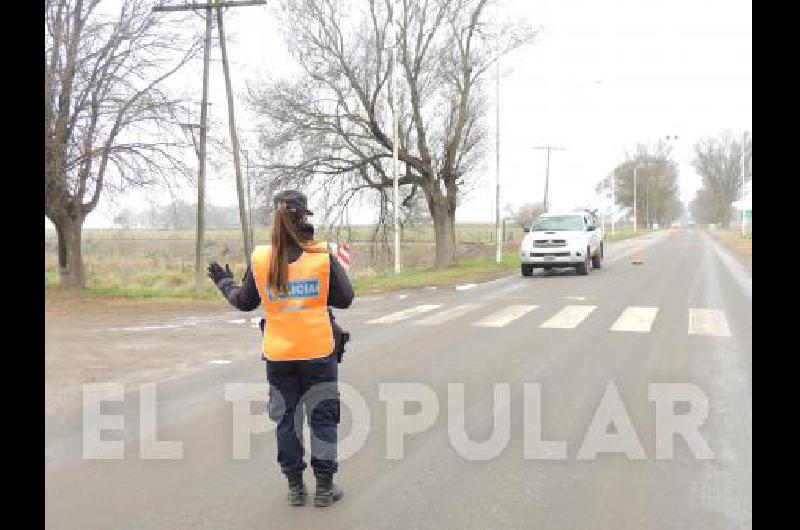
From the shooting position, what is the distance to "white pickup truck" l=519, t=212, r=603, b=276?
23.8 metres

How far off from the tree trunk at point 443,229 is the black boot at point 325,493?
27.4 metres

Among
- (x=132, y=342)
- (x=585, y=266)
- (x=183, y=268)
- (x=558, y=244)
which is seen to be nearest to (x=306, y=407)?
(x=132, y=342)

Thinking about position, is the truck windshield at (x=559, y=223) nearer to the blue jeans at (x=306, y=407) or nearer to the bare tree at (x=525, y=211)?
the blue jeans at (x=306, y=407)

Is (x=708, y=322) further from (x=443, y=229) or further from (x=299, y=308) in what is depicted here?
(x=443, y=229)

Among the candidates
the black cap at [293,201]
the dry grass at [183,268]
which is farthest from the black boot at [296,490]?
the dry grass at [183,268]

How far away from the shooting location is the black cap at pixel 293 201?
4570 mm

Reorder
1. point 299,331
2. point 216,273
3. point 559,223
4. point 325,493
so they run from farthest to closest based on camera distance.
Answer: point 559,223 → point 216,273 → point 325,493 → point 299,331

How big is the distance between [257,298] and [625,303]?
12292 millimetres

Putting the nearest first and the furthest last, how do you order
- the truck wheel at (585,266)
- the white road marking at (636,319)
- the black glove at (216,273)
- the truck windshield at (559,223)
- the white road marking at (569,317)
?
the black glove at (216,273) → the white road marking at (636,319) → the white road marking at (569,317) → the truck wheel at (585,266) → the truck windshield at (559,223)

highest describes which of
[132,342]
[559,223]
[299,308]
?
[559,223]

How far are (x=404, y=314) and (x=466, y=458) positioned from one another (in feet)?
30.2

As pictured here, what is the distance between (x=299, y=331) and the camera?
4547 millimetres

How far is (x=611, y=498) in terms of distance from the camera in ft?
15.6
